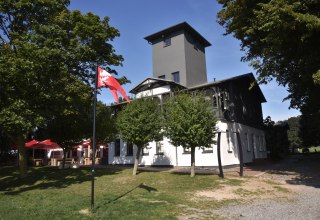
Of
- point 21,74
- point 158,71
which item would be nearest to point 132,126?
point 21,74

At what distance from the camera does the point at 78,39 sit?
58.6ft

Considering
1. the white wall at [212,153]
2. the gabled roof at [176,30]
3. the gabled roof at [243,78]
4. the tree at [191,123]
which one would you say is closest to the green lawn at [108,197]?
the tree at [191,123]

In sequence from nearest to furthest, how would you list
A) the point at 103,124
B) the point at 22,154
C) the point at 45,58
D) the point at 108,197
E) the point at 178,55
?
1. the point at 108,197
2. the point at 45,58
3. the point at 22,154
4. the point at 103,124
5. the point at 178,55

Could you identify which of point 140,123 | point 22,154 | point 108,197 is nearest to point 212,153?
point 140,123

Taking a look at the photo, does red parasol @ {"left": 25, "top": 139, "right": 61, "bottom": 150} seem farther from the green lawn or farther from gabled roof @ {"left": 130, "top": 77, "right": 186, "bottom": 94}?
the green lawn

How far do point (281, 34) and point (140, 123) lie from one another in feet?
31.8

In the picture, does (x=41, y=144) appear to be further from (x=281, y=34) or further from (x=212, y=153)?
(x=281, y=34)

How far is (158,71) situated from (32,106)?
819 inches

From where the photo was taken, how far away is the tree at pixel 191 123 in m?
17.2

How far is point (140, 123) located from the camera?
18922 millimetres

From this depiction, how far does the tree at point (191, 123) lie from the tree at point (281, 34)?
12.3 feet

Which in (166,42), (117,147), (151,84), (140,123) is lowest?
(117,147)

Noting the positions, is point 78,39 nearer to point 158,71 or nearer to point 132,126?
point 132,126

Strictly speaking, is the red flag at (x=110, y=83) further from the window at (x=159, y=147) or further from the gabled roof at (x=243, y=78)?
the window at (x=159, y=147)
